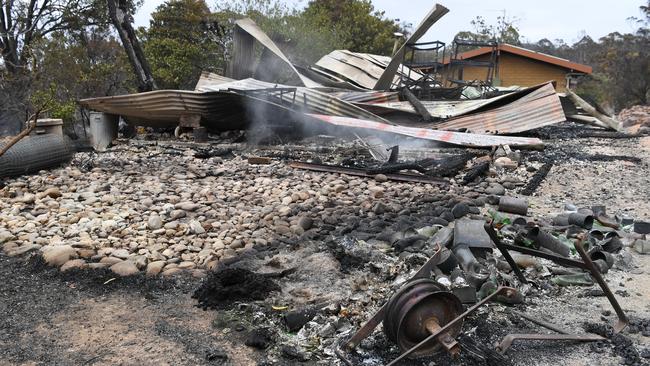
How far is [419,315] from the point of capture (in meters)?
2.48

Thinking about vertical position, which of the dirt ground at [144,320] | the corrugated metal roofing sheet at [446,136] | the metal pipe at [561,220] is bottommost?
the dirt ground at [144,320]

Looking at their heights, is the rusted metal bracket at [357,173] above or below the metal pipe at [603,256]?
above

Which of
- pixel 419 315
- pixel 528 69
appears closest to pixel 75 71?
pixel 419 315

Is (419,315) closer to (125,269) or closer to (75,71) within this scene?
(125,269)

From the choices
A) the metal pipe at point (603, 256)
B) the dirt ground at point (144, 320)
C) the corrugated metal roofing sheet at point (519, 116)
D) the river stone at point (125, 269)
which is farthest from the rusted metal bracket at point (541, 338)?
the corrugated metal roofing sheet at point (519, 116)

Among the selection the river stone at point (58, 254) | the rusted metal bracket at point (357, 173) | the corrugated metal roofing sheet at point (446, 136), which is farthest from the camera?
the corrugated metal roofing sheet at point (446, 136)

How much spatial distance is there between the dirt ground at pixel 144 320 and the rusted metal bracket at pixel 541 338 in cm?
6

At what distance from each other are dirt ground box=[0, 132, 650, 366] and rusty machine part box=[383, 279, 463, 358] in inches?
6.9

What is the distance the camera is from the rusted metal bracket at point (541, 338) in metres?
2.57

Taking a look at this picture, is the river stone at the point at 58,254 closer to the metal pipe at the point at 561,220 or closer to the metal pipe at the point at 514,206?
the metal pipe at the point at 514,206

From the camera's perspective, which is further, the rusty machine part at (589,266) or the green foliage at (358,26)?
the green foliage at (358,26)

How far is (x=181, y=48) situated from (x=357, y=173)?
1306cm

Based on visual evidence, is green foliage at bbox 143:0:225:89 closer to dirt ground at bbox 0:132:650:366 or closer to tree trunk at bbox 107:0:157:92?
tree trunk at bbox 107:0:157:92

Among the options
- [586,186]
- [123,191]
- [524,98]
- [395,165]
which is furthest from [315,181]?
[524,98]
